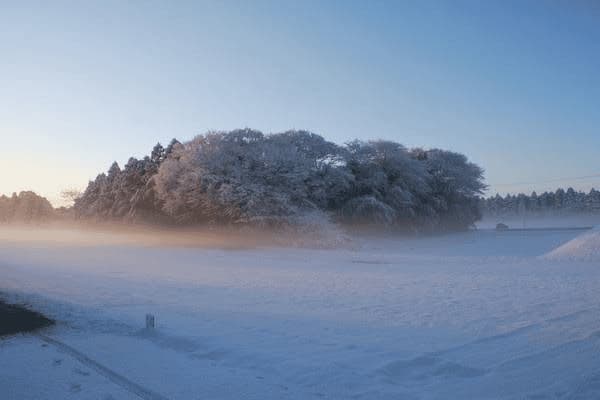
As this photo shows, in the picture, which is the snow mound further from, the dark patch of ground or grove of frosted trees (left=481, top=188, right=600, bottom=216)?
grove of frosted trees (left=481, top=188, right=600, bottom=216)

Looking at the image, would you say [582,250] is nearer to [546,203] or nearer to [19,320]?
[19,320]

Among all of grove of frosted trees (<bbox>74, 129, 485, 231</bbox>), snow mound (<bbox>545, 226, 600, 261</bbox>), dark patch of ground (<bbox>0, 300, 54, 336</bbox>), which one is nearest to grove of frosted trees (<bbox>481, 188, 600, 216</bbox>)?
grove of frosted trees (<bbox>74, 129, 485, 231</bbox>)

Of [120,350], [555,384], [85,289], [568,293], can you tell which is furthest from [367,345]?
[85,289]

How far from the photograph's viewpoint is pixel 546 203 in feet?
378

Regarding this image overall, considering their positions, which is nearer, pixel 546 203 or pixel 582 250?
pixel 582 250

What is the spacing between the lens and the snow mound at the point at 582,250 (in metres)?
21.2

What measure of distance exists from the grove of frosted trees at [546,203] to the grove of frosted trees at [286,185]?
2627 inches

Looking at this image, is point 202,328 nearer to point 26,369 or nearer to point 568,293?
point 26,369

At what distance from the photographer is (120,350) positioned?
7.68 m

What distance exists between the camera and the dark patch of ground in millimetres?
9023

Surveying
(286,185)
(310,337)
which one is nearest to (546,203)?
(286,185)

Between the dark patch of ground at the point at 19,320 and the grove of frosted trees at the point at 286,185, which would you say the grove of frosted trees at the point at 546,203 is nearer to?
the grove of frosted trees at the point at 286,185

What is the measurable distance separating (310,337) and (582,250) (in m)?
19.6

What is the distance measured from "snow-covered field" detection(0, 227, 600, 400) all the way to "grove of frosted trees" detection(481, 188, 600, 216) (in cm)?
10228
